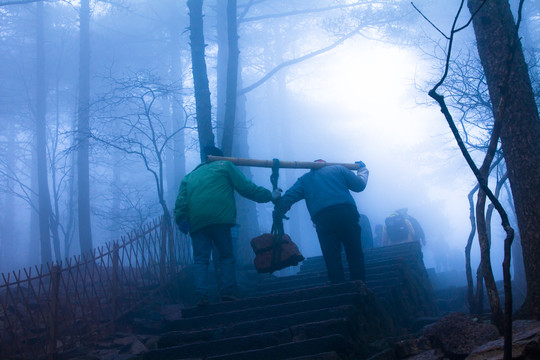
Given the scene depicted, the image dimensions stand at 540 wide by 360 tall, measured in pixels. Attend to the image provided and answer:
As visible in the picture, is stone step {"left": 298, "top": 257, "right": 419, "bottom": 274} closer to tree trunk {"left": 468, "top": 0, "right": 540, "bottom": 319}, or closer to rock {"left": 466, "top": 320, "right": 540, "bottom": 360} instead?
tree trunk {"left": 468, "top": 0, "right": 540, "bottom": 319}

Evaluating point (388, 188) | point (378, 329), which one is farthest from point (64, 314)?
point (388, 188)

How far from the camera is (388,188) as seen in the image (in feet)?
175

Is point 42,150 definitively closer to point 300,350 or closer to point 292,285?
point 292,285

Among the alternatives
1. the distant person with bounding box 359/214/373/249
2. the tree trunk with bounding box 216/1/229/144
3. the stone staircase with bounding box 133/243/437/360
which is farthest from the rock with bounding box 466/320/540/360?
the tree trunk with bounding box 216/1/229/144

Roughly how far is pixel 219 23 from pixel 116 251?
1181 centimetres

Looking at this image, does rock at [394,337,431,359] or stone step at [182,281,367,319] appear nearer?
rock at [394,337,431,359]

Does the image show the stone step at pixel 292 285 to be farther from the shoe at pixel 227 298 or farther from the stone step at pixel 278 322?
the stone step at pixel 278 322

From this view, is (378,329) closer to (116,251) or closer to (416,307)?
(416,307)

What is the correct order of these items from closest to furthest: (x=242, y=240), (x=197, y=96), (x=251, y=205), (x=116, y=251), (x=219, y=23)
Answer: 1. (x=116, y=251)
2. (x=197, y=96)
3. (x=242, y=240)
4. (x=251, y=205)
5. (x=219, y=23)

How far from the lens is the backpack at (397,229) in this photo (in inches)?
495

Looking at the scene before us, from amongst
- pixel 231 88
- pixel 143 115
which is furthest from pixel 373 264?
pixel 143 115

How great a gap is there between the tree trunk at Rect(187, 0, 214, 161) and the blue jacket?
3026mm

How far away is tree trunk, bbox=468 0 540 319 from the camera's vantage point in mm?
4516

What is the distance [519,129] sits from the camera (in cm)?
484
